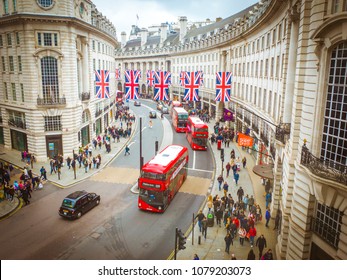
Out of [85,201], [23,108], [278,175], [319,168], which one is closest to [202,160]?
[278,175]

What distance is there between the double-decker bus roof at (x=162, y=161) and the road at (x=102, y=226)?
338 cm

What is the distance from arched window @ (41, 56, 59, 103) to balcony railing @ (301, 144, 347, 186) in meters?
28.4

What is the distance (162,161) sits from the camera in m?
24.0

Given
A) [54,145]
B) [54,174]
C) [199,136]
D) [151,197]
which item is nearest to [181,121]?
[199,136]

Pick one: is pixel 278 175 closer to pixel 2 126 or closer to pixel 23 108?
pixel 23 108

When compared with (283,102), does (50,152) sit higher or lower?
lower

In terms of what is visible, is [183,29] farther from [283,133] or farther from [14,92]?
[283,133]

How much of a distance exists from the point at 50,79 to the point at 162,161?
18298mm

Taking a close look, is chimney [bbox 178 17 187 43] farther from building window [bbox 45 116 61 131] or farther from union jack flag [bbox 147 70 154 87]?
building window [bbox 45 116 61 131]

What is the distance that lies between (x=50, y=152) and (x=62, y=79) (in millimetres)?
8239

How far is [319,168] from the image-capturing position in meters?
12.8

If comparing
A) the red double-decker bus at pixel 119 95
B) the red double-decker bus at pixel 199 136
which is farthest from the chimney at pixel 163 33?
the red double-decker bus at pixel 199 136

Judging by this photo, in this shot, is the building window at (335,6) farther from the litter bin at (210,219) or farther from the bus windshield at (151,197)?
the bus windshield at (151,197)

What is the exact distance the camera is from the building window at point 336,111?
41.0 ft
